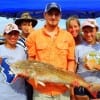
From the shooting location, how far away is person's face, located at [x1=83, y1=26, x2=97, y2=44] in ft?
13.5

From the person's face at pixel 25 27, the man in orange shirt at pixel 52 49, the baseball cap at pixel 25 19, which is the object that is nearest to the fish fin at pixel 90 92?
the man in orange shirt at pixel 52 49

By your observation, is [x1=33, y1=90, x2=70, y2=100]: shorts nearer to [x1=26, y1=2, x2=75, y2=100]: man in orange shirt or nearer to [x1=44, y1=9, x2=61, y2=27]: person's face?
[x1=26, y1=2, x2=75, y2=100]: man in orange shirt

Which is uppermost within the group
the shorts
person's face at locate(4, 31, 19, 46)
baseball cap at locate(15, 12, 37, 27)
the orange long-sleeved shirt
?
baseball cap at locate(15, 12, 37, 27)

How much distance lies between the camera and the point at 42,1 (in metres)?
5.05

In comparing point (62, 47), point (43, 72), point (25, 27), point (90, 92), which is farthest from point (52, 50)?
point (25, 27)

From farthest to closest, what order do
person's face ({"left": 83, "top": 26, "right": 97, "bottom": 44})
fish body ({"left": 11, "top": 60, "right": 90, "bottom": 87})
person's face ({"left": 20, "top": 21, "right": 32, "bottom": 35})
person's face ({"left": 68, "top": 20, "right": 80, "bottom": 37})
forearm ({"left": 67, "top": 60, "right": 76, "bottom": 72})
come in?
person's face ({"left": 20, "top": 21, "right": 32, "bottom": 35}) → person's face ({"left": 68, "top": 20, "right": 80, "bottom": 37}) → person's face ({"left": 83, "top": 26, "right": 97, "bottom": 44}) → forearm ({"left": 67, "top": 60, "right": 76, "bottom": 72}) → fish body ({"left": 11, "top": 60, "right": 90, "bottom": 87})

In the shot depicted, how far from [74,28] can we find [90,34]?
38 cm

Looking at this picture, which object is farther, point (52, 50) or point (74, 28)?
point (74, 28)

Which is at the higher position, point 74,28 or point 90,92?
point 74,28

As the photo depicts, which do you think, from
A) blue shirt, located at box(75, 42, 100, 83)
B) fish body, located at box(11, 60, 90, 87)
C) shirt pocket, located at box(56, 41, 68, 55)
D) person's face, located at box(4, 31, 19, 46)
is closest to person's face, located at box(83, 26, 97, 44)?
blue shirt, located at box(75, 42, 100, 83)

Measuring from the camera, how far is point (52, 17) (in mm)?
3949

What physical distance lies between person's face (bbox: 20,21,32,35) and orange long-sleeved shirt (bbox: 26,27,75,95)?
0.65 metres

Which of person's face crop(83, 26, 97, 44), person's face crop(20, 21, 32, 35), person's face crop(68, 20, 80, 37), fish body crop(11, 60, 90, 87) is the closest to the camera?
fish body crop(11, 60, 90, 87)

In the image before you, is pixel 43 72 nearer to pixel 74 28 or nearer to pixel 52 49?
pixel 52 49
